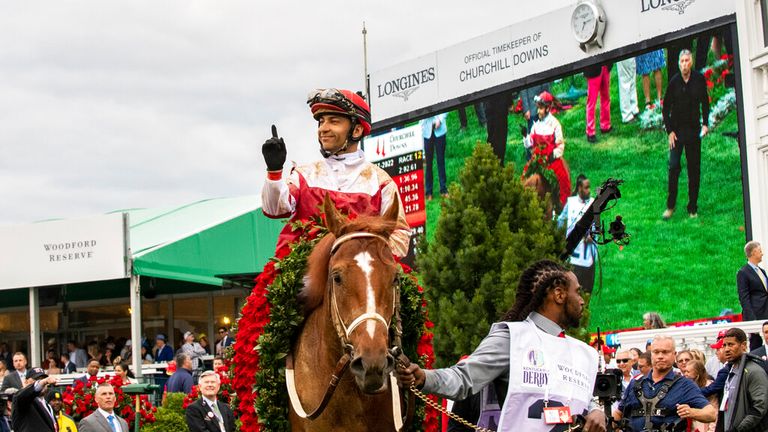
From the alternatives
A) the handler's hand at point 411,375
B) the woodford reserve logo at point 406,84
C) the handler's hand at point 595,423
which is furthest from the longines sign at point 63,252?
the handler's hand at point 411,375

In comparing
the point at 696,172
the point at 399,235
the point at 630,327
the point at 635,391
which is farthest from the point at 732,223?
the point at 399,235

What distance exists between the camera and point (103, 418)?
44.4 ft

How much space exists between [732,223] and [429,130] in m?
9.53

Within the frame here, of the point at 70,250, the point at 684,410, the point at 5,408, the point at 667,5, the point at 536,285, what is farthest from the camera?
the point at 70,250

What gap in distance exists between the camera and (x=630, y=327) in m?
24.7

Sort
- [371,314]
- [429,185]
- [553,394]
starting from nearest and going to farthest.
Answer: [553,394] → [371,314] → [429,185]

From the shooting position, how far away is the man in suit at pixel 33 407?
13.0 m

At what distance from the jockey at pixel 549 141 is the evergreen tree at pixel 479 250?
5.10m

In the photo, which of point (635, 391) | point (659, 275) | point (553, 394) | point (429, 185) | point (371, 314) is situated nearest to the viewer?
point (553, 394)

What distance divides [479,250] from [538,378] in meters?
15.0

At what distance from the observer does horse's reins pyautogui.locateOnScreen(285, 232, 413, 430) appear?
20.1ft

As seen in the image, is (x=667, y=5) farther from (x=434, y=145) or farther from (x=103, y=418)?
(x=103, y=418)

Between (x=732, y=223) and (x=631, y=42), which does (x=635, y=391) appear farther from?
(x=631, y=42)

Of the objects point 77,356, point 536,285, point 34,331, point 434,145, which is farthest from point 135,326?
point 536,285
